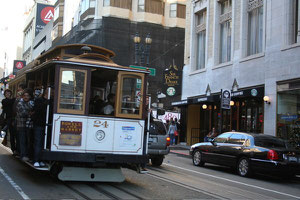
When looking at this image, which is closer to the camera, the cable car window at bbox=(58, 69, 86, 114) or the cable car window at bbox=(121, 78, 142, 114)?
the cable car window at bbox=(58, 69, 86, 114)

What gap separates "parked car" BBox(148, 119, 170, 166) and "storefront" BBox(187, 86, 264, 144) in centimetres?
658

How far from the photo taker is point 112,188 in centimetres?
873

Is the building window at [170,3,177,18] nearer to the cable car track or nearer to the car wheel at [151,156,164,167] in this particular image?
the car wheel at [151,156,164,167]

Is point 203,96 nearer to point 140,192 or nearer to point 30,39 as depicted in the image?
point 140,192

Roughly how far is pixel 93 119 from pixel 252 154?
6425 millimetres

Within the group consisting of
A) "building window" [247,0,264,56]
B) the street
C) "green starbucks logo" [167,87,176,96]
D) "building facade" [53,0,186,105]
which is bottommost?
the street

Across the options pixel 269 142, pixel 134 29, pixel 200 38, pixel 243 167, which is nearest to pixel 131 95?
pixel 243 167

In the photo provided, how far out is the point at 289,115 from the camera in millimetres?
18734

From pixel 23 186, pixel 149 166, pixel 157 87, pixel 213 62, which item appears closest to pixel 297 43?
pixel 213 62

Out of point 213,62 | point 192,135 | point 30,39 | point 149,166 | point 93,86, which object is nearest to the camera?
point 93,86

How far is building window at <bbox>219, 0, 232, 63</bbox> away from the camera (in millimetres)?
23911

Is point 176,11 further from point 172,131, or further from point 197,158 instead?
point 197,158

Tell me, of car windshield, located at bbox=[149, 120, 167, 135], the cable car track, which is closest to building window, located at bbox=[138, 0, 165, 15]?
car windshield, located at bbox=[149, 120, 167, 135]

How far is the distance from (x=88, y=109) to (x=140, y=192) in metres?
2.12
